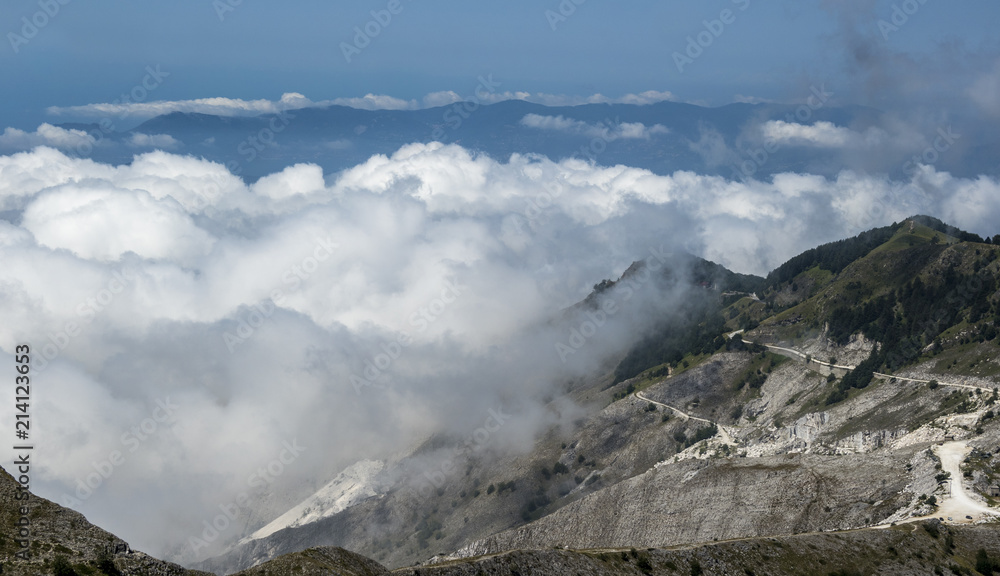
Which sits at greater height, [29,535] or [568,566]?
[29,535]

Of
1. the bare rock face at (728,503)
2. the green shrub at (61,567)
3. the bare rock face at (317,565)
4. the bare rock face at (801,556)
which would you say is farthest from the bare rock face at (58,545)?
the bare rock face at (728,503)

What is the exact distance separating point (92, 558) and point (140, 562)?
360cm

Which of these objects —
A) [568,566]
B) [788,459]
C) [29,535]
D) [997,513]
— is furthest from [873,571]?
[29,535]

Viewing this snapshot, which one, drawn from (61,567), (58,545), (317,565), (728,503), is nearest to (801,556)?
(728,503)

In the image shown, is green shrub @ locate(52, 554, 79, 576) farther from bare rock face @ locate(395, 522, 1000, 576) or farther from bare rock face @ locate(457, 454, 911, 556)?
bare rock face @ locate(457, 454, 911, 556)

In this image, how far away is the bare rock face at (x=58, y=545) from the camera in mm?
56625

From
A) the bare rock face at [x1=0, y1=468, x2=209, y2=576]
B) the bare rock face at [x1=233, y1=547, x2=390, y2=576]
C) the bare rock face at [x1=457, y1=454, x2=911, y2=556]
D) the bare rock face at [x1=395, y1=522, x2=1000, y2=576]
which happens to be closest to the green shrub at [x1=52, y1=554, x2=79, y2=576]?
the bare rock face at [x1=0, y1=468, x2=209, y2=576]

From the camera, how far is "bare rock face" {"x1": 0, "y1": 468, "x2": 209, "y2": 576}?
5662 centimetres

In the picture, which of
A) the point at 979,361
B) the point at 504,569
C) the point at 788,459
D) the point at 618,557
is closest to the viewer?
the point at 504,569

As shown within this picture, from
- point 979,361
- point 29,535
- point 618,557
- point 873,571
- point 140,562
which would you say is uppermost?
point 979,361

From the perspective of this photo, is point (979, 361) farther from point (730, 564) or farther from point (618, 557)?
point (618, 557)

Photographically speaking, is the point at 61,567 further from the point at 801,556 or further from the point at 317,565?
the point at 801,556

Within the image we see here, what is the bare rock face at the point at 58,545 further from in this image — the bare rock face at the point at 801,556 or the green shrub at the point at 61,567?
the bare rock face at the point at 801,556

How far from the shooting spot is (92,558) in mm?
59719
